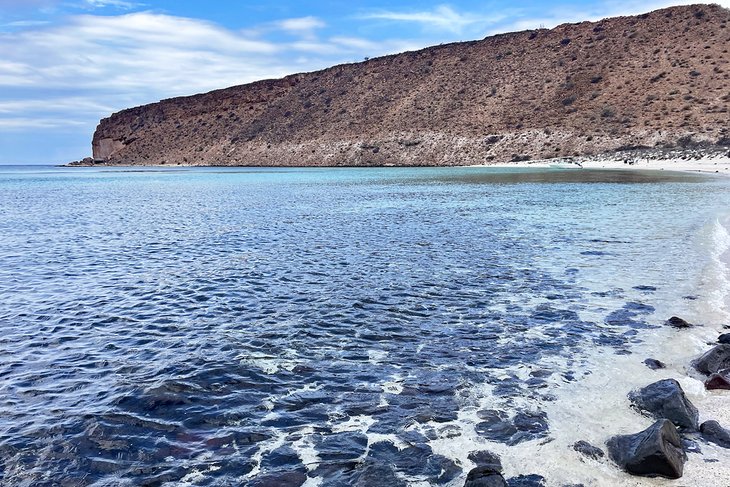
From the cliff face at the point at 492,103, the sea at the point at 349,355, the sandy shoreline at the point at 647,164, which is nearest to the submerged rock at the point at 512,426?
the sea at the point at 349,355

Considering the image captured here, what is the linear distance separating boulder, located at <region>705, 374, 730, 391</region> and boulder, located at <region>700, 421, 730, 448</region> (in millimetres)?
1255

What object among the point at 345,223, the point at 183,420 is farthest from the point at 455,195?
the point at 183,420

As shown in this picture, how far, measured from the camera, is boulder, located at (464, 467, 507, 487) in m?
5.15

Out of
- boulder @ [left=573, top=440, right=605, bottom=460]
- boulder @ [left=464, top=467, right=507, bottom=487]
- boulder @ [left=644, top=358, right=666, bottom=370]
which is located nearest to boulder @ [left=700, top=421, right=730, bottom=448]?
boulder @ [left=573, top=440, right=605, bottom=460]

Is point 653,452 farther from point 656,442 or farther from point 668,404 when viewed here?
point 668,404

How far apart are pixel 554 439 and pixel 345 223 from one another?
20240 mm

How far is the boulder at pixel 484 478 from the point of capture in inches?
203

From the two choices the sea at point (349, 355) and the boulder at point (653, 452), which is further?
the sea at point (349, 355)

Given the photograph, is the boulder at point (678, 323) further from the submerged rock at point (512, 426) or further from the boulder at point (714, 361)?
the submerged rock at point (512, 426)

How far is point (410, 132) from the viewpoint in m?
99.9

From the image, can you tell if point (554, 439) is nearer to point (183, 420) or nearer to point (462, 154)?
point (183, 420)

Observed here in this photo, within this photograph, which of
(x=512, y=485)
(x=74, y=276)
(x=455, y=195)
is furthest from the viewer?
(x=455, y=195)

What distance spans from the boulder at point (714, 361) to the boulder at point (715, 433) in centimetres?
184

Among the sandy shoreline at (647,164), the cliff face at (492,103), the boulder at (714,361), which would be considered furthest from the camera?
the cliff face at (492,103)
